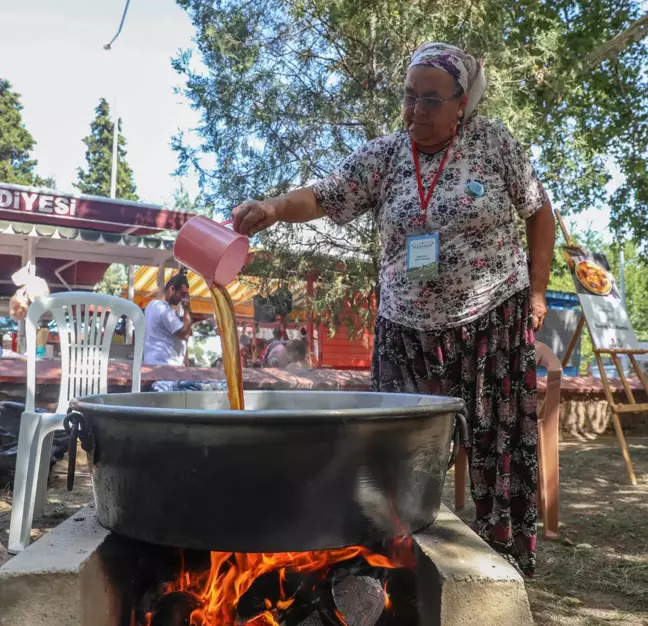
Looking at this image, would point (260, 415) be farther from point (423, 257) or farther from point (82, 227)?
point (82, 227)

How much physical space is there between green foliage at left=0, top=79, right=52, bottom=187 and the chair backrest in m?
27.6

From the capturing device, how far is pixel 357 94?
7410 mm

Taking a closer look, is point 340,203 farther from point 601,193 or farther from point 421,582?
point 601,193

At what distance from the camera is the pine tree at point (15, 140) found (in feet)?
91.0

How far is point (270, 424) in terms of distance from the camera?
1.20 metres

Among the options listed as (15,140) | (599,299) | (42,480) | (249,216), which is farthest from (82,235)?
(15,140)

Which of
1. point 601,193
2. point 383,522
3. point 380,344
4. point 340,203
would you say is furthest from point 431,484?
point 601,193

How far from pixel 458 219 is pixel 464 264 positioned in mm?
156

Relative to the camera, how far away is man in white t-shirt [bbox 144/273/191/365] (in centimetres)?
566

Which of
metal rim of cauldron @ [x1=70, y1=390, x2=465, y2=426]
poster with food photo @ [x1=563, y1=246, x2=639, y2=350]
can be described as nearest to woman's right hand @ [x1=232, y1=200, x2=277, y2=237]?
metal rim of cauldron @ [x1=70, y1=390, x2=465, y2=426]

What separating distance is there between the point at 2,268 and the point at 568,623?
11769mm

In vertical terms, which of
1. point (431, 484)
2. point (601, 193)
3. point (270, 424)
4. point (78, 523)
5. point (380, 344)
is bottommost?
point (78, 523)

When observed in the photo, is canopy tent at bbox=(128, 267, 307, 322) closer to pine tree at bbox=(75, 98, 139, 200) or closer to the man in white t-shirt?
the man in white t-shirt

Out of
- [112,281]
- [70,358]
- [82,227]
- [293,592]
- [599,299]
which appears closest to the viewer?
[293,592]
